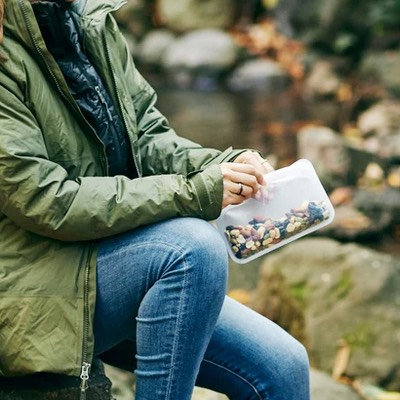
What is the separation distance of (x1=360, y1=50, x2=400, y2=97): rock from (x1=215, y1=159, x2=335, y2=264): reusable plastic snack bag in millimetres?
6965

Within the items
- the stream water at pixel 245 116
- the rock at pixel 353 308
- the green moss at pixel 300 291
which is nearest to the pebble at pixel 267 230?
the rock at pixel 353 308

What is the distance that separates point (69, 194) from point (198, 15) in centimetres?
988

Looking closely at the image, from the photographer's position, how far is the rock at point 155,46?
1111 centimetres

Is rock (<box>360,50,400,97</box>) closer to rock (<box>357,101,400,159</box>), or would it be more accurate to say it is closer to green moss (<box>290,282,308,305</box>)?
rock (<box>357,101,400,159</box>)

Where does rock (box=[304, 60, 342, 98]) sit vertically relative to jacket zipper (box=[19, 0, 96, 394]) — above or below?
below

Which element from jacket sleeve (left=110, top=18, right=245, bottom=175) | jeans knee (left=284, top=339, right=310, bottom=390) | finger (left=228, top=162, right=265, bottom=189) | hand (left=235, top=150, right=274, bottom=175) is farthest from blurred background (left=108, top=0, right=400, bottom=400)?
finger (left=228, top=162, right=265, bottom=189)

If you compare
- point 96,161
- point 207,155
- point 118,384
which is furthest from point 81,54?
point 118,384

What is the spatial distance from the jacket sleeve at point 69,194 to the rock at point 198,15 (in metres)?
9.73

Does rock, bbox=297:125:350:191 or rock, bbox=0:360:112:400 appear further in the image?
rock, bbox=297:125:350:191

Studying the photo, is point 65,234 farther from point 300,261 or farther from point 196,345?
point 300,261

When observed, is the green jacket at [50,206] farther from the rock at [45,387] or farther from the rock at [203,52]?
the rock at [203,52]

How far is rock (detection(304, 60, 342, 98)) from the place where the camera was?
376 inches

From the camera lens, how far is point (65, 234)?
6.47 feet

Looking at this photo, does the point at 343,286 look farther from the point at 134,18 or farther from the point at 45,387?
the point at 134,18
